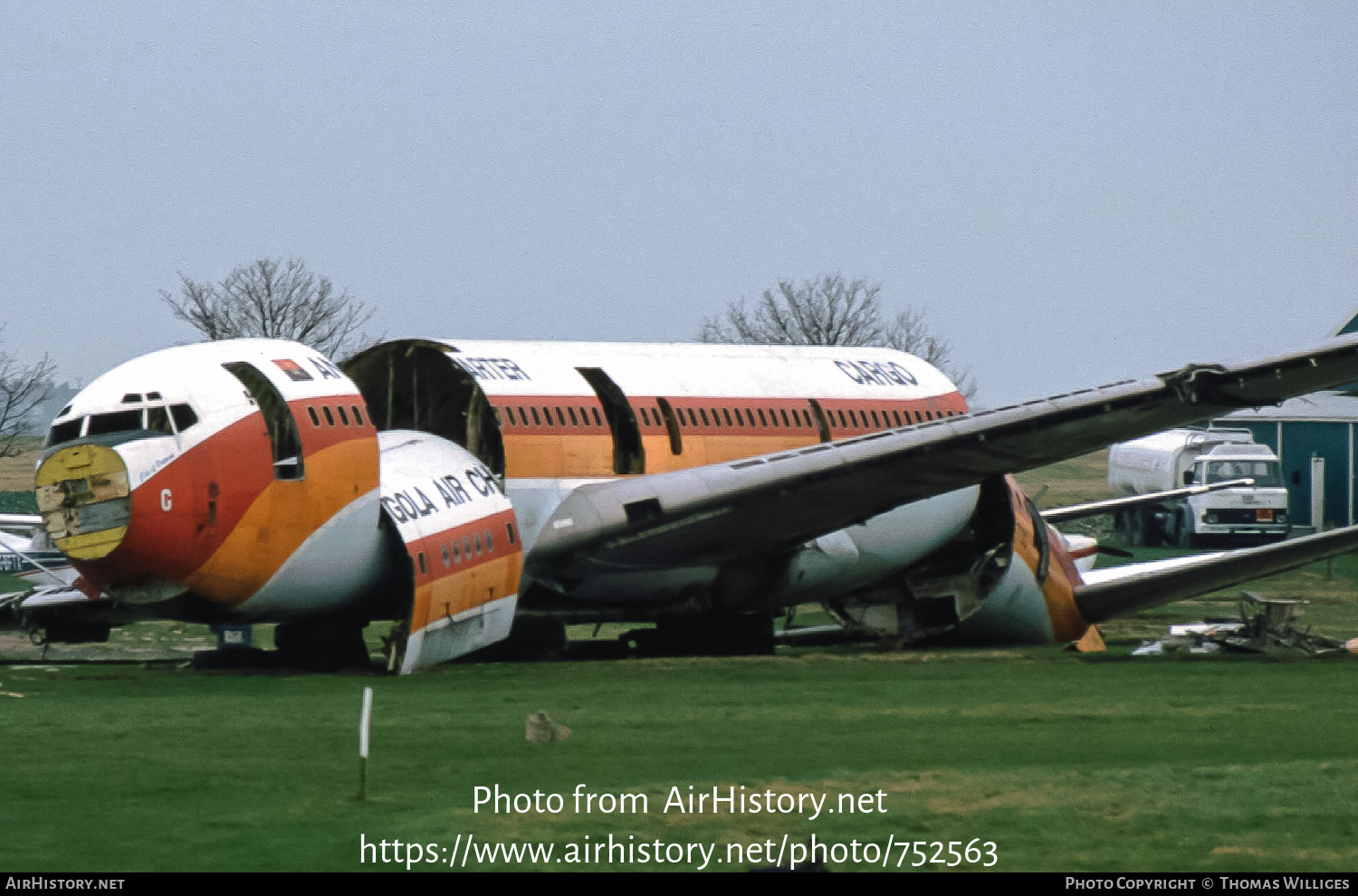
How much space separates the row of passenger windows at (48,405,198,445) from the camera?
92.2 ft

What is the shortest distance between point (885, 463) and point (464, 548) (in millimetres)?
6541

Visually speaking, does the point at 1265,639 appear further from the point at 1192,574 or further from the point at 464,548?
the point at 464,548

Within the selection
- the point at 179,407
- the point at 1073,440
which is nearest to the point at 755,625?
the point at 1073,440

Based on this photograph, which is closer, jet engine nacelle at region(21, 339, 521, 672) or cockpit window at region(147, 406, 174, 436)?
jet engine nacelle at region(21, 339, 521, 672)

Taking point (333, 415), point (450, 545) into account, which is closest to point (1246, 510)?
point (450, 545)

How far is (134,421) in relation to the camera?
2817 centimetres

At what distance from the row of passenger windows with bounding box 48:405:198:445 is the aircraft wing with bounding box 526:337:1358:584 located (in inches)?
276

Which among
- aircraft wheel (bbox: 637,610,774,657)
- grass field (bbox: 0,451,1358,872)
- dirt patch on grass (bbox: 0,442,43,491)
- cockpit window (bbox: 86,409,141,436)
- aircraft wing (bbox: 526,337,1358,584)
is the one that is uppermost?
cockpit window (bbox: 86,409,141,436)

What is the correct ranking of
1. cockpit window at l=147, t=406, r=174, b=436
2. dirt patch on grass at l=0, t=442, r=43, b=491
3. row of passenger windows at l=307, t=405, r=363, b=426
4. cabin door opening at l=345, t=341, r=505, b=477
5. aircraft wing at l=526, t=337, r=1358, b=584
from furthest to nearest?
dirt patch on grass at l=0, t=442, r=43, b=491 → cabin door opening at l=345, t=341, r=505, b=477 → aircraft wing at l=526, t=337, r=1358, b=584 → row of passenger windows at l=307, t=405, r=363, b=426 → cockpit window at l=147, t=406, r=174, b=436

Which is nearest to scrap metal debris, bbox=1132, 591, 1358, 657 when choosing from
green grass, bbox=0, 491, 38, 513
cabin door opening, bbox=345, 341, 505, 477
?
cabin door opening, bbox=345, 341, 505, 477

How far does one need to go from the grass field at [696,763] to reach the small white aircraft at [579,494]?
166cm

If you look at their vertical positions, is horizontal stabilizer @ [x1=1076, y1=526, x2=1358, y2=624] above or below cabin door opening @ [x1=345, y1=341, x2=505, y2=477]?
below

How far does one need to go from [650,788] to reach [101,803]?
4.30 metres

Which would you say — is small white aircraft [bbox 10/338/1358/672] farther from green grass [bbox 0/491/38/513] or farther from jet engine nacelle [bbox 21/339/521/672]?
green grass [bbox 0/491/38/513]
